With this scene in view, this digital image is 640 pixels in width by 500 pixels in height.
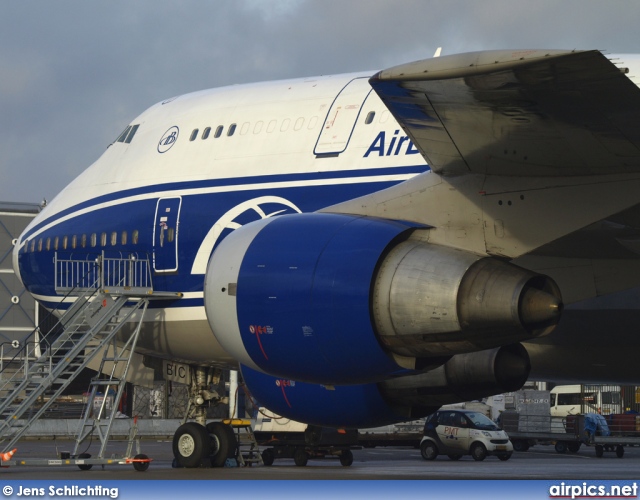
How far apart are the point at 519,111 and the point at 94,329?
1071 cm

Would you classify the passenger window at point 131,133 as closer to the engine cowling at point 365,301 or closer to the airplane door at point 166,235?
the airplane door at point 166,235

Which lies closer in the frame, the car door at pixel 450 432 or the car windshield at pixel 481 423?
the car door at pixel 450 432

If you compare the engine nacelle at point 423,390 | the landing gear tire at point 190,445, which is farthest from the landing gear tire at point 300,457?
the engine nacelle at point 423,390

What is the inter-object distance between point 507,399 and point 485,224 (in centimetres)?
4327

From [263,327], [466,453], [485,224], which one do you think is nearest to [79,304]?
[263,327]

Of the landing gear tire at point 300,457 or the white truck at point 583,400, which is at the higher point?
the white truck at point 583,400

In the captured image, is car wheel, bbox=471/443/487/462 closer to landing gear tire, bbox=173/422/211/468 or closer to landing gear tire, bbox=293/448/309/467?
landing gear tire, bbox=293/448/309/467

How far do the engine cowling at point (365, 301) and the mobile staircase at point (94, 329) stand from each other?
5.86m

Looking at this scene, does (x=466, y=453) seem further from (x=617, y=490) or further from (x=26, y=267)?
(x=617, y=490)

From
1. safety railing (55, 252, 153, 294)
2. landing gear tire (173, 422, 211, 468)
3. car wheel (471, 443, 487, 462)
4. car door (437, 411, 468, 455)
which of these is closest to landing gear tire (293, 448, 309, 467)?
car door (437, 411, 468, 455)

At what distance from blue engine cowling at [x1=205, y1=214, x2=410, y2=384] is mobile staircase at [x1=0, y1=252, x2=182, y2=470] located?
5512 mm

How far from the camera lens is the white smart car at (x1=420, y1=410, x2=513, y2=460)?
92.1 ft

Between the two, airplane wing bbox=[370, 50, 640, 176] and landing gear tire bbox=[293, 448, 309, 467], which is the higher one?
airplane wing bbox=[370, 50, 640, 176]

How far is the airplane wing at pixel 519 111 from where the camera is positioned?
7770 mm
